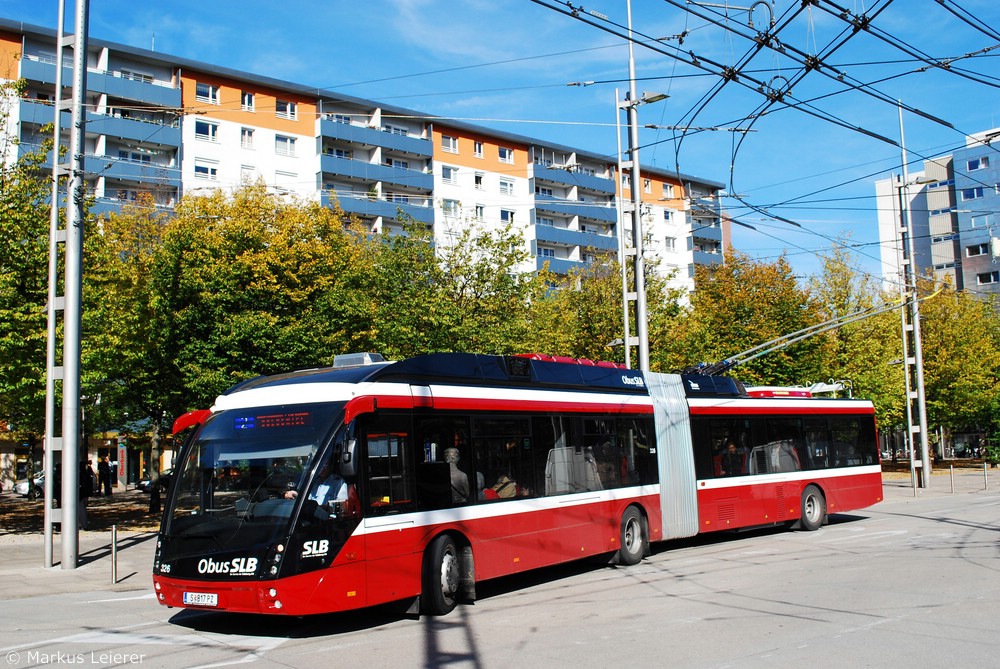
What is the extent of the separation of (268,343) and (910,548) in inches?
640

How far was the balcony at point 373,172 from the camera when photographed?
5800 centimetres

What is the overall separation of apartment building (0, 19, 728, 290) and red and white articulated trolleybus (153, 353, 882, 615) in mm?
23391

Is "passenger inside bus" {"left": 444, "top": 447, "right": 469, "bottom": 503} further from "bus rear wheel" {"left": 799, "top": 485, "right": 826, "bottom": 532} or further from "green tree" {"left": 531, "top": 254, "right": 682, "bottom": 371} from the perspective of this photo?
"green tree" {"left": 531, "top": 254, "right": 682, "bottom": 371}

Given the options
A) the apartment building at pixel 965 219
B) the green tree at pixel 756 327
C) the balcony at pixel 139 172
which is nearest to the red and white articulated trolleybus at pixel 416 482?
the green tree at pixel 756 327

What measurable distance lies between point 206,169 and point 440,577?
156 ft

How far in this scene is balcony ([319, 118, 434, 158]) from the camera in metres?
57.8

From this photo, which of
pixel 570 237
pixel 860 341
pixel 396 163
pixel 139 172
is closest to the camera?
pixel 860 341

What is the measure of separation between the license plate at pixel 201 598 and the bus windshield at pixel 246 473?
1.55 ft

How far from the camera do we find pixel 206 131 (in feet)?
176

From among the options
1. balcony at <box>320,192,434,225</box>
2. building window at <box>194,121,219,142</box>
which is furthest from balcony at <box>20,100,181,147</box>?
balcony at <box>320,192,434,225</box>

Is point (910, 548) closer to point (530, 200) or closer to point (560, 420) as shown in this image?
point (560, 420)

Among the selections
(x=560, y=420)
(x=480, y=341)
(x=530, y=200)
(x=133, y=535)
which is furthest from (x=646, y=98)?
(x=530, y=200)

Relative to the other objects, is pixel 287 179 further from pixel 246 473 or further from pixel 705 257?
pixel 246 473

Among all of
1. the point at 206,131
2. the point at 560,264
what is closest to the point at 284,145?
the point at 206,131
